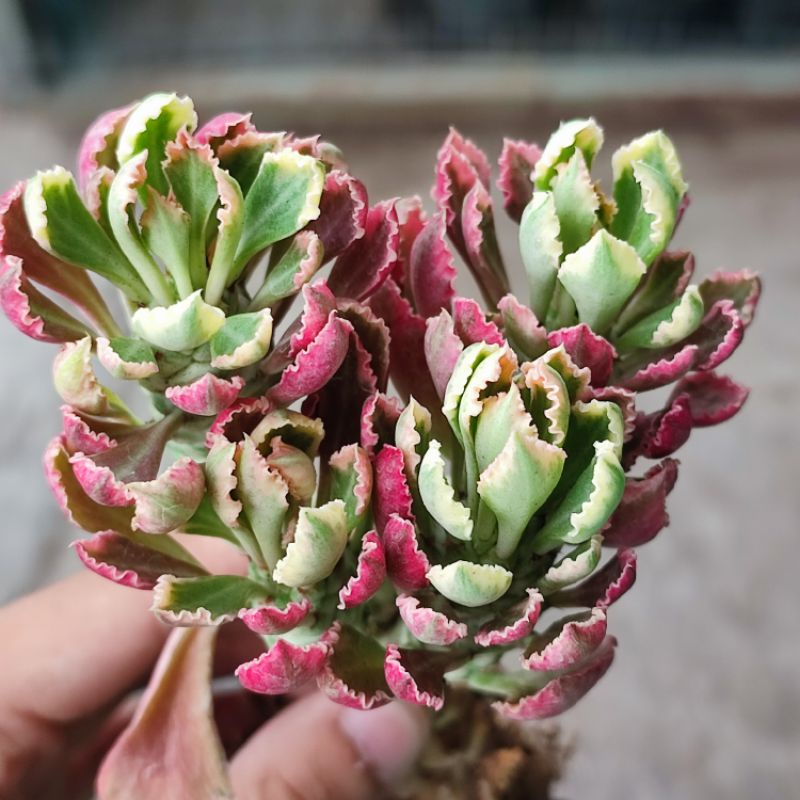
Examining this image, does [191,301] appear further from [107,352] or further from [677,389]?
[677,389]

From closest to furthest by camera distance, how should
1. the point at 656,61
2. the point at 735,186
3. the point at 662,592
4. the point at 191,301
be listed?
the point at 191,301
the point at 662,592
the point at 735,186
the point at 656,61

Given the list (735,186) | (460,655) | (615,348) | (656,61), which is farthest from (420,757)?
(656,61)

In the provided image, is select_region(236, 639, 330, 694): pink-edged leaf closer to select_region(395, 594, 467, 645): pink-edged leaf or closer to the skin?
select_region(395, 594, 467, 645): pink-edged leaf

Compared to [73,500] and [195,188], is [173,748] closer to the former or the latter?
[73,500]

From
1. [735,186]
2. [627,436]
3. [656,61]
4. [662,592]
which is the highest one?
[627,436]

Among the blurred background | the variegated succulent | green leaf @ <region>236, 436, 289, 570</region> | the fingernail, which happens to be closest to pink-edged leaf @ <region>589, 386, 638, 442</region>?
the variegated succulent

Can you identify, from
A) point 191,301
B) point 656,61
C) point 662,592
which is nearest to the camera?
point 191,301

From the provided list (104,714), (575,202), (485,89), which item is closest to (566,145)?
(575,202)
